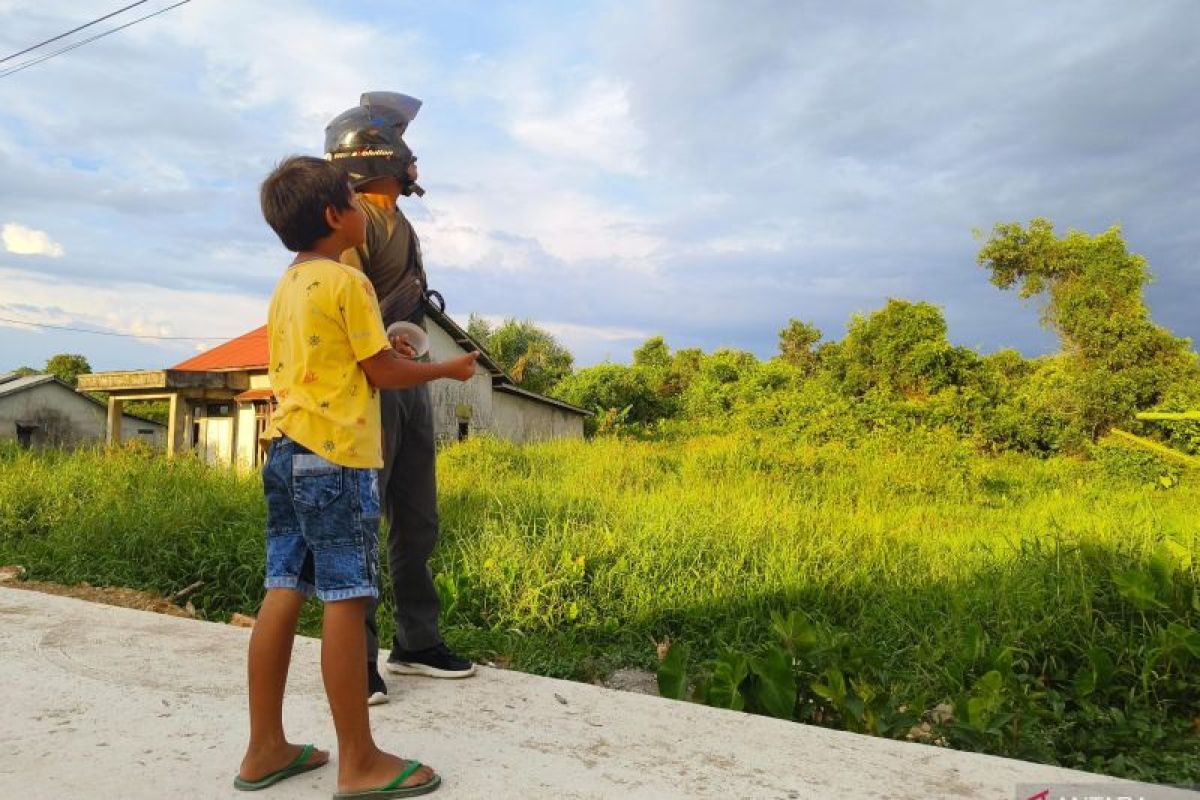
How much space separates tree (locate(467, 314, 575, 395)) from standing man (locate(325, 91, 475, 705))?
2477 cm

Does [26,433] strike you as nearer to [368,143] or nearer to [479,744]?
[368,143]

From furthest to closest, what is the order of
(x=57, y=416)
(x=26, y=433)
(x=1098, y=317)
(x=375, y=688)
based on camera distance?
(x=57, y=416) → (x=26, y=433) → (x=1098, y=317) → (x=375, y=688)

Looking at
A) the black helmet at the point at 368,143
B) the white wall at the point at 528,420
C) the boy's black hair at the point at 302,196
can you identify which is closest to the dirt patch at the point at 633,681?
the black helmet at the point at 368,143

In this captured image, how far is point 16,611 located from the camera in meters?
3.63

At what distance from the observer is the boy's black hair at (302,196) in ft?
6.18

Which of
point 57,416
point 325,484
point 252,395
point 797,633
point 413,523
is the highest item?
point 252,395

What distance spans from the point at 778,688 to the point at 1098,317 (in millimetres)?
15065

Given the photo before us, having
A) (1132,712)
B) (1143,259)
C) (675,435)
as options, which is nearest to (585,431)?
(675,435)

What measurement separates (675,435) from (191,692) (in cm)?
1711

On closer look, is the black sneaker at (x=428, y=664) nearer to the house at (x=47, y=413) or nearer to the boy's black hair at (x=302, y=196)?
the boy's black hair at (x=302, y=196)

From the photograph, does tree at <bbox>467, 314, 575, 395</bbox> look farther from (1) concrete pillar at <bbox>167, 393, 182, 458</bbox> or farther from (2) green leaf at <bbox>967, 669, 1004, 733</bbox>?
(2) green leaf at <bbox>967, 669, 1004, 733</bbox>

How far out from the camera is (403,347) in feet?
6.98

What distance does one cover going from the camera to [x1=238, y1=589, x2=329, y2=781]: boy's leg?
182 cm

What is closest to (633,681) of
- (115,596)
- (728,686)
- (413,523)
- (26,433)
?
(728,686)
